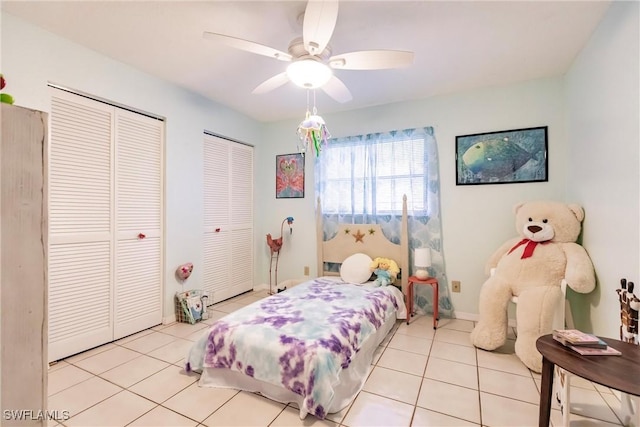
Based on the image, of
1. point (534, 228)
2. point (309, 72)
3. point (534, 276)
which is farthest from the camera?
point (534, 228)

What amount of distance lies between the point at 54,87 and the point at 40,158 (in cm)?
216

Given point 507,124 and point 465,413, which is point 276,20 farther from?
point 465,413

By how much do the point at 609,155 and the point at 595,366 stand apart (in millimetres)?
1415

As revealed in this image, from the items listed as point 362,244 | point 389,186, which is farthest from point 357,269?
point 389,186

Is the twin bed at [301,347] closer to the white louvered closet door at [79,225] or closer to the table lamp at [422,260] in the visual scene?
the table lamp at [422,260]

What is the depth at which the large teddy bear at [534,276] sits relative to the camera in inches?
83.8

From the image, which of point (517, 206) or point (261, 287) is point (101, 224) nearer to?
point (261, 287)

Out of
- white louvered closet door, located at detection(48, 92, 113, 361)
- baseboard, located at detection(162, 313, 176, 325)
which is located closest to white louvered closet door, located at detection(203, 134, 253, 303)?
baseboard, located at detection(162, 313, 176, 325)

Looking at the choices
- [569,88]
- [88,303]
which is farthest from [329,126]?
[88,303]

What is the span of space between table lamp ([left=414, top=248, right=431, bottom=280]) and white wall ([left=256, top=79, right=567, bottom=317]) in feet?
1.12

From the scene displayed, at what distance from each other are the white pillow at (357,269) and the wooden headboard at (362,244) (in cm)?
16

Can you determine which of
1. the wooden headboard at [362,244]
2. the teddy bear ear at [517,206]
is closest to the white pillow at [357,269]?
the wooden headboard at [362,244]

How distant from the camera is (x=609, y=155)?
1.90 meters

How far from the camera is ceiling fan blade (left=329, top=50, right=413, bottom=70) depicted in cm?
172
